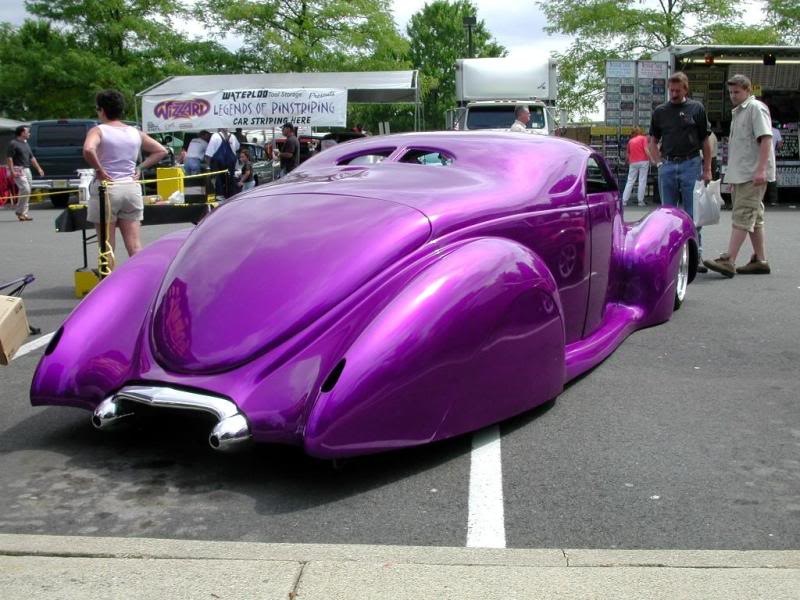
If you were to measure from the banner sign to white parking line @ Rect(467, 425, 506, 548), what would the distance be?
55.4 feet

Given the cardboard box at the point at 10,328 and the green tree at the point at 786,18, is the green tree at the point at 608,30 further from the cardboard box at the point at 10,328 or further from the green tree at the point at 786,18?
the cardboard box at the point at 10,328

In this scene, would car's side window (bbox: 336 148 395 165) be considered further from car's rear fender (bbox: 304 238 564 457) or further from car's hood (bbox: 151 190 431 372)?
car's rear fender (bbox: 304 238 564 457)

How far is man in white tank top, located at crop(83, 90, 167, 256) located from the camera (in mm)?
7555

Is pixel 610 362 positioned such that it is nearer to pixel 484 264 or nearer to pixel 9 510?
pixel 484 264

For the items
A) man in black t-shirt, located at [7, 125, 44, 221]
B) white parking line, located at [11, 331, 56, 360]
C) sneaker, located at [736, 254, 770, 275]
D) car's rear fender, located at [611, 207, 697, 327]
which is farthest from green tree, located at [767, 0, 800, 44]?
white parking line, located at [11, 331, 56, 360]

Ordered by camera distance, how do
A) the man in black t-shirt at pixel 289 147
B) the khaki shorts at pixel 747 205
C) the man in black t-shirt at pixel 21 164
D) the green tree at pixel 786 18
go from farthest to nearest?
the green tree at pixel 786 18 < the man in black t-shirt at pixel 21 164 < the man in black t-shirt at pixel 289 147 < the khaki shorts at pixel 747 205

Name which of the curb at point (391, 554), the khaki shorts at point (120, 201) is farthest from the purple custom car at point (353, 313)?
the khaki shorts at point (120, 201)

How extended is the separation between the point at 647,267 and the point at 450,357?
9.20 ft

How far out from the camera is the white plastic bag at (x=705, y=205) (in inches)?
337

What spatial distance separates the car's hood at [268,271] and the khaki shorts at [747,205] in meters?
5.56

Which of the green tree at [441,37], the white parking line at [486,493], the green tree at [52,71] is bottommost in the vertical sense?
the white parking line at [486,493]

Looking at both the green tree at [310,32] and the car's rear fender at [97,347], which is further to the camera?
the green tree at [310,32]

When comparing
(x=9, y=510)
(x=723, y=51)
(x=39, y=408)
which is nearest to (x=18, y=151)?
(x=723, y=51)

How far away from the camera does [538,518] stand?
3.32m
